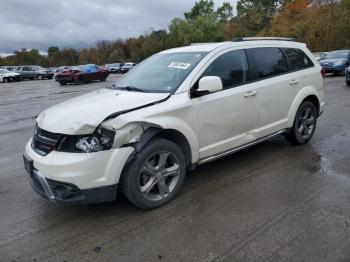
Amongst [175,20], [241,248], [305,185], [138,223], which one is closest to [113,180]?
[138,223]

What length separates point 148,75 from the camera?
192 inches

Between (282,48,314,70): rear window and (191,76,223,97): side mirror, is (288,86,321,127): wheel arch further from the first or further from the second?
(191,76,223,97): side mirror

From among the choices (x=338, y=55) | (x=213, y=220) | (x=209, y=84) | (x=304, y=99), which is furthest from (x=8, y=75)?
(x=213, y=220)

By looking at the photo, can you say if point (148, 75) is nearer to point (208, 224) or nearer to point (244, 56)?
point (244, 56)

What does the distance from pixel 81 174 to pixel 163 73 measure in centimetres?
187

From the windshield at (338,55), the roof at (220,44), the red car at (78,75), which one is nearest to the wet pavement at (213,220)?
the roof at (220,44)

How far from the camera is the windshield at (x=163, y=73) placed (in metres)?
4.38

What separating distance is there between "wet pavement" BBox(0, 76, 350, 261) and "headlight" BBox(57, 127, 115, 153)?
80 centimetres

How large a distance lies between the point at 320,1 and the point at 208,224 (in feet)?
159

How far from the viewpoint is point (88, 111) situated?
3732 mm

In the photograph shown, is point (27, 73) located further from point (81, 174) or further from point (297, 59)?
point (81, 174)

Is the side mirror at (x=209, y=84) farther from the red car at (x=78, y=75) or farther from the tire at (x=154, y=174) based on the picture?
the red car at (x=78, y=75)

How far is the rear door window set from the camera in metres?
4.59

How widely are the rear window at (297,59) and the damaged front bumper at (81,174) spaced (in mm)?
3357
